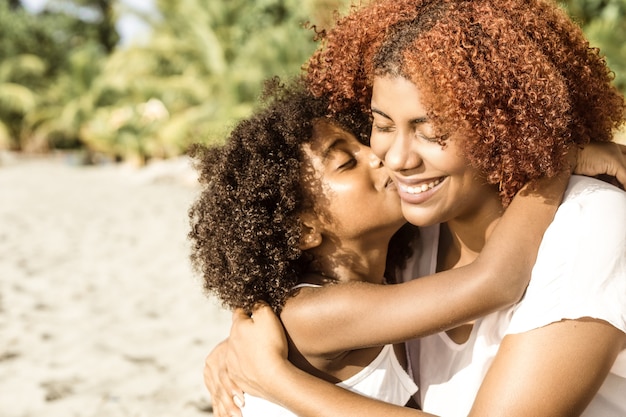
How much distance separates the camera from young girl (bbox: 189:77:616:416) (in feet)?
7.09

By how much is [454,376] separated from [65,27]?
30314mm

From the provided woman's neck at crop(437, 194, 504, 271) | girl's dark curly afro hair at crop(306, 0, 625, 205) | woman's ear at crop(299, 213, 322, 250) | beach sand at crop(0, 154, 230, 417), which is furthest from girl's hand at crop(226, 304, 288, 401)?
beach sand at crop(0, 154, 230, 417)

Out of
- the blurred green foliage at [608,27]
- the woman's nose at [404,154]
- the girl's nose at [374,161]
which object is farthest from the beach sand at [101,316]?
the blurred green foliage at [608,27]

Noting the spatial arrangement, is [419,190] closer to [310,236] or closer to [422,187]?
[422,187]

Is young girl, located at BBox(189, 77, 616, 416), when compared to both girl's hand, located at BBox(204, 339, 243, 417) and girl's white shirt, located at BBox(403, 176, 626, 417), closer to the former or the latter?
girl's hand, located at BBox(204, 339, 243, 417)

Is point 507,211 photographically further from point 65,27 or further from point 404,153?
point 65,27

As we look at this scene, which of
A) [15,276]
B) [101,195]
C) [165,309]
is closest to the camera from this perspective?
[165,309]

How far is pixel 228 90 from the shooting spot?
15.8m

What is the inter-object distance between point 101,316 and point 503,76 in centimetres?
519

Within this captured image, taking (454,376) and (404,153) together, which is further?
(454,376)

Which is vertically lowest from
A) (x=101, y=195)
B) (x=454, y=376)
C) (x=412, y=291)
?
(x=454, y=376)

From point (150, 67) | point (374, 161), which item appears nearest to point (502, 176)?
point (374, 161)

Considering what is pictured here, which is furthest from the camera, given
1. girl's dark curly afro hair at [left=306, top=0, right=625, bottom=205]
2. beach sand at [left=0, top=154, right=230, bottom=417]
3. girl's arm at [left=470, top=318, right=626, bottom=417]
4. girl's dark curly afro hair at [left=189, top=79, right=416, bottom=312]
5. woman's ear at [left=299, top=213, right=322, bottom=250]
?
beach sand at [left=0, top=154, right=230, bottom=417]

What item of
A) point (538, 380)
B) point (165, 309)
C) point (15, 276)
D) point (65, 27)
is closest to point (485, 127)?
point (538, 380)
